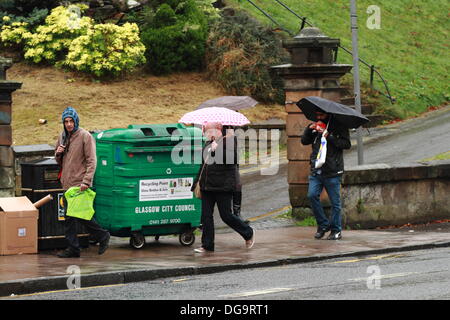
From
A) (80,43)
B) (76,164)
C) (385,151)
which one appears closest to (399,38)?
(385,151)

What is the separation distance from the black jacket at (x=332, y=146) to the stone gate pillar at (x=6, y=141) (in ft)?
14.2

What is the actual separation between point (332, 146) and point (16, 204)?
14.7 ft

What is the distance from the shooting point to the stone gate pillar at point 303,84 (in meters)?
16.8

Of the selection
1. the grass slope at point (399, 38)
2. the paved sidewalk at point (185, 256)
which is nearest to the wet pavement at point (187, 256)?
the paved sidewalk at point (185, 256)

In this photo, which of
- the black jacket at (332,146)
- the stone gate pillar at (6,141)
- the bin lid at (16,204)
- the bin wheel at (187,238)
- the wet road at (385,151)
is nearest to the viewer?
the bin lid at (16,204)

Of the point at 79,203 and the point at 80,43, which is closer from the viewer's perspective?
the point at 79,203

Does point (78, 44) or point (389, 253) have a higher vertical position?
point (78, 44)

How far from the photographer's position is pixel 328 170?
1452 cm

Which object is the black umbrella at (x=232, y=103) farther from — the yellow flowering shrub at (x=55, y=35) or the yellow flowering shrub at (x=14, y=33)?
the yellow flowering shrub at (x=14, y=33)

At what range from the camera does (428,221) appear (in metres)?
16.7

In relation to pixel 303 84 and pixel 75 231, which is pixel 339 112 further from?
pixel 75 231

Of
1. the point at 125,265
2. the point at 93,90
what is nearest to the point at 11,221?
the point at 125,265
